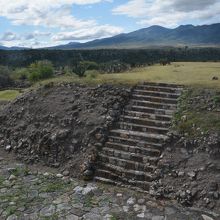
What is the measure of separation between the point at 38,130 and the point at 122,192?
195 inches

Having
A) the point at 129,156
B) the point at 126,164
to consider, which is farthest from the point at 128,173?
the point at 129,156

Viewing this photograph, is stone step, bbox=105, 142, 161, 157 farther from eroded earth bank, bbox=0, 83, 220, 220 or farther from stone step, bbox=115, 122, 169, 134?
stone step, bbox=115, 122, 169, 134

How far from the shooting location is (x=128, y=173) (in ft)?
35.2

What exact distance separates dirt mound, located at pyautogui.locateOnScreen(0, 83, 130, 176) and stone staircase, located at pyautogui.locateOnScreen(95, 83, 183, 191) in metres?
0.49

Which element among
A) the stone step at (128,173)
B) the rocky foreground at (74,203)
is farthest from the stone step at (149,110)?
the rocky foreground at (74,203)

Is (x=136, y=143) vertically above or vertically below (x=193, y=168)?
above

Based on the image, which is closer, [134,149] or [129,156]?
[129,156]

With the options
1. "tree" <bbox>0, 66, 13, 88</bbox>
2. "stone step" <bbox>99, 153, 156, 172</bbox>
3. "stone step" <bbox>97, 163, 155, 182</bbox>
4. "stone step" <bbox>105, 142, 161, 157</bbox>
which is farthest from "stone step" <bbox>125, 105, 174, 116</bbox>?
"tree" <bbox>0, 66, 13, 88</bbox>

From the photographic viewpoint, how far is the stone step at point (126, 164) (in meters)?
10.6

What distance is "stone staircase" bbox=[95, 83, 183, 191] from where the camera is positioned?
10680 millimetres

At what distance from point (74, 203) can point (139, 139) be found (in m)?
3.27

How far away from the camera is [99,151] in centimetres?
1173

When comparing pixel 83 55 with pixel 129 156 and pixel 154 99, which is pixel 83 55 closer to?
pixel 154 99

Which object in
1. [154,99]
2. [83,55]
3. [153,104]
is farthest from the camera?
[83,55]
